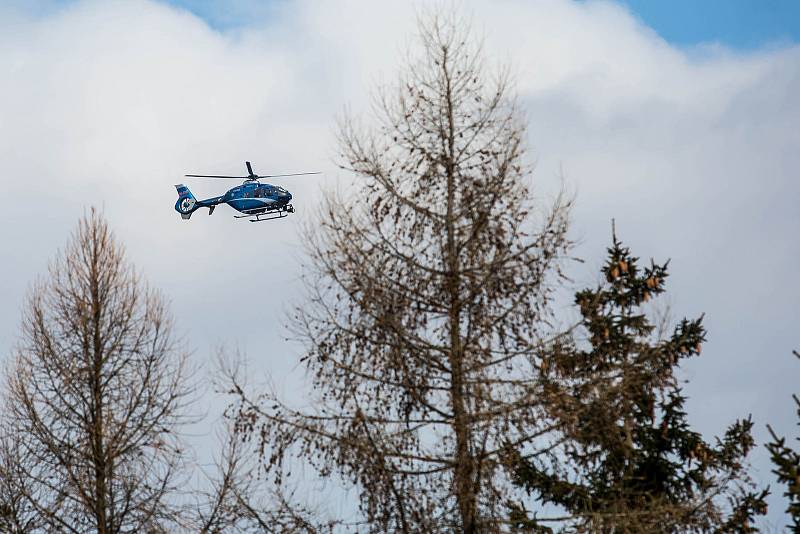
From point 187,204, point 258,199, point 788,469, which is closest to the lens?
point 788,469

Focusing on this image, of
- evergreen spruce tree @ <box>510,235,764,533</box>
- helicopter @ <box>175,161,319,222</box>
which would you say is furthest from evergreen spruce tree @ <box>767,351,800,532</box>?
helicopter @ <box>175,161,319,222</box>

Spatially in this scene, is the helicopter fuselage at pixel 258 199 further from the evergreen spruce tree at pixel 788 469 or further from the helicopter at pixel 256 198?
the evergreen spruce tree at pixel 788 469

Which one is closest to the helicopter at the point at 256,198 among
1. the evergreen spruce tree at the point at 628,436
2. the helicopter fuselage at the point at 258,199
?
the helicopter fuselage at the point at 258,199

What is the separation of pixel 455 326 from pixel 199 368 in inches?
184

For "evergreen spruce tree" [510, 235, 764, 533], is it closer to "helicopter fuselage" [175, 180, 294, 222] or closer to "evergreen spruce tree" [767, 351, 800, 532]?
"evergreen spruce tree" [767, 351, 800, 532]

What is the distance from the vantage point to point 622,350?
15.0 m

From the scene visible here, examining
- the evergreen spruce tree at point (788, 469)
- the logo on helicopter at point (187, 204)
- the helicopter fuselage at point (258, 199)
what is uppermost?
the logo on helicopter at point (187, 204)

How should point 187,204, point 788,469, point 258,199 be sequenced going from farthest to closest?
point 187,204 → point 258,199 → point 788,469

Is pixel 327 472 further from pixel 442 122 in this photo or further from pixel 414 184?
pixel 442 122

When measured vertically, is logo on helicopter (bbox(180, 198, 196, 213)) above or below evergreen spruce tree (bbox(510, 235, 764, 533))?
above

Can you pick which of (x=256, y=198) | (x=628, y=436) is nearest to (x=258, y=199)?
(x=256, y=198)

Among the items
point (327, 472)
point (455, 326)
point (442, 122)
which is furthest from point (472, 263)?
point (327, 472)

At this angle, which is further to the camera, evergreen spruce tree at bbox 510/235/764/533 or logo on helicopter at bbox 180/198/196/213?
logo on helicopter at bbox 180/198/196/213

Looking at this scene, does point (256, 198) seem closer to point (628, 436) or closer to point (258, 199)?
point (258, 199)
